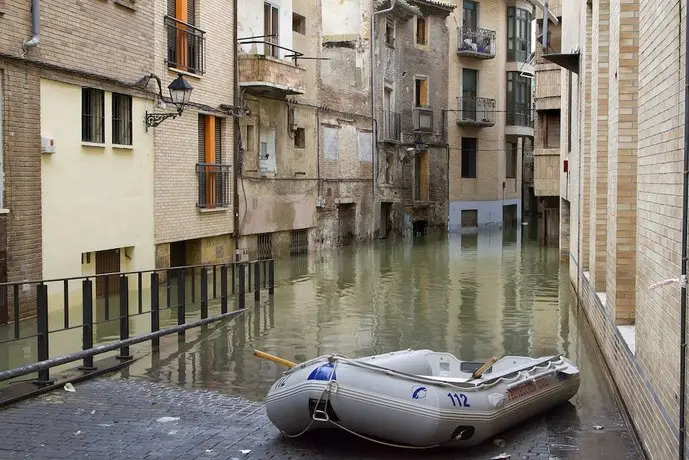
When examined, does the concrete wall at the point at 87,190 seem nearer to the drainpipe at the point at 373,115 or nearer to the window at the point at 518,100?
the drainpipe at the point at 373,115

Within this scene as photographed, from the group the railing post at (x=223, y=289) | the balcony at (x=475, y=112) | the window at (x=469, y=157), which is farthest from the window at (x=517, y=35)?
the railing post at (x=223, y=289)

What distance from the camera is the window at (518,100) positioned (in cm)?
4931

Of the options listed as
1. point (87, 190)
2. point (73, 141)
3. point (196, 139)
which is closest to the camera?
point (73, 141)

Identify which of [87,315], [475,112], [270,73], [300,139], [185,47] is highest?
[475,112]

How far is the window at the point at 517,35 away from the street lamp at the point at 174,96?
32176 mm

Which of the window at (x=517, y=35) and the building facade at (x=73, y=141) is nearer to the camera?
the building facade at (x=73, y=141)

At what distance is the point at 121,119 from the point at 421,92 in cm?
2669

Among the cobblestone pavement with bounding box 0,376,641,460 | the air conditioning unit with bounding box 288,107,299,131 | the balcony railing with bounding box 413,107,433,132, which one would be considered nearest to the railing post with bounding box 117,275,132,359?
the cobblestone pavement with bounding box 0,376,641,460

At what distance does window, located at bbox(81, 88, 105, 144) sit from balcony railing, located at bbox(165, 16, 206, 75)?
3.29 m

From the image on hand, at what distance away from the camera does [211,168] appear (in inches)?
929

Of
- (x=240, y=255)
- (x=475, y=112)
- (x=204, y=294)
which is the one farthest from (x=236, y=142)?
(x=475, y=112)

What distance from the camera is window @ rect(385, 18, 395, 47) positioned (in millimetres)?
39397

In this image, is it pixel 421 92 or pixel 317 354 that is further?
pixel 421 92

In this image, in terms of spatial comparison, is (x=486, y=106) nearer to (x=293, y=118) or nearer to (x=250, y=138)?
(x=293, y=118)
